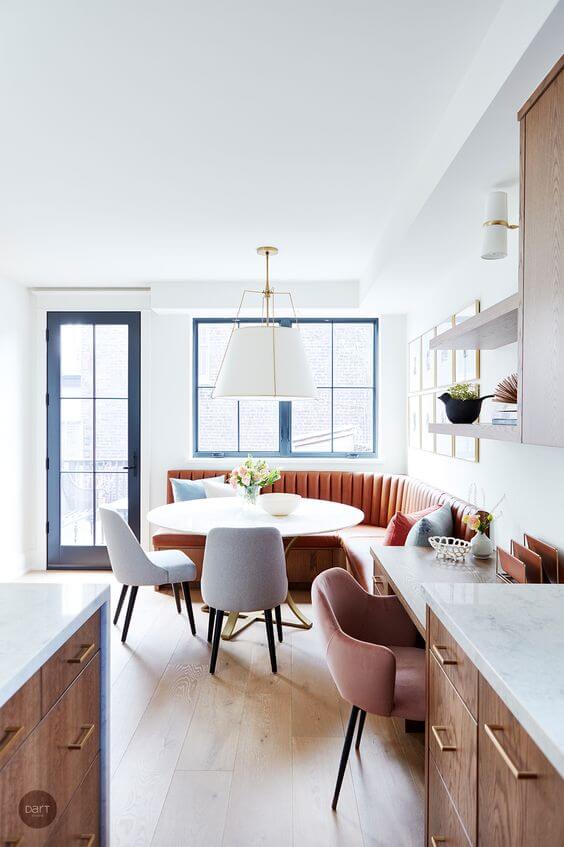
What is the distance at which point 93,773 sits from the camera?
149 centimetres

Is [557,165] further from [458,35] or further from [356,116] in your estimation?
[356,116]

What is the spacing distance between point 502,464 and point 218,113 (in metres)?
2.10

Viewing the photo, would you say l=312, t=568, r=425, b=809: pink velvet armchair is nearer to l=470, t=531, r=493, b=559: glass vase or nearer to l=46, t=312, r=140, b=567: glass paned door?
l=470, t=531, r=493, b=559: glass vase

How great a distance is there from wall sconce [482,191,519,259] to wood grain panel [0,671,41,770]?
6.55 feet

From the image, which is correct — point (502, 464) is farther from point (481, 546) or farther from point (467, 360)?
point (467, 360)

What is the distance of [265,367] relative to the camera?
322 cm

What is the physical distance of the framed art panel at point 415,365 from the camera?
4.50 metres

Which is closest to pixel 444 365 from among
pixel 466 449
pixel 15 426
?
pixel 466 449

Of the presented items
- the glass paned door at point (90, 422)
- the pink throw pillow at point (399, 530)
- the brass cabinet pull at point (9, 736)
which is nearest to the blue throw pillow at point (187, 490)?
the glass paned door at point (90, 422)

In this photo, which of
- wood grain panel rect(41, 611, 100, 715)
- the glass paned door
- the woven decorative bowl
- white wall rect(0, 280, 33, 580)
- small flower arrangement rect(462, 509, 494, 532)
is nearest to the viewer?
wood grain panel rect(41, 611, 100, 715)

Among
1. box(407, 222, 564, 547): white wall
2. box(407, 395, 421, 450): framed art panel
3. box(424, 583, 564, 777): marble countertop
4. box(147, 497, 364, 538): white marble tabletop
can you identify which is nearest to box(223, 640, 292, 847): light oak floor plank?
box(147, 497, 364, 538): white marble tabletop

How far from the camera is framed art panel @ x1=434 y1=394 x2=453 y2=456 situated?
3.71 m

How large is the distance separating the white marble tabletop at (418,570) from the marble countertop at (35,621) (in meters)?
1.10

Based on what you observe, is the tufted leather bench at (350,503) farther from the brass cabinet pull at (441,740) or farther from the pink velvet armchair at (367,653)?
the brass cabinet pull at (441,740)
